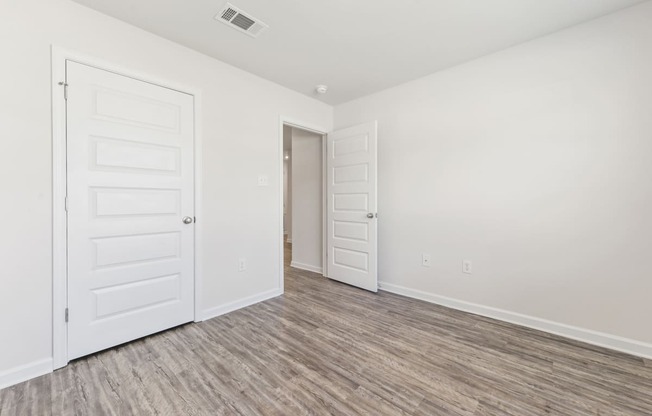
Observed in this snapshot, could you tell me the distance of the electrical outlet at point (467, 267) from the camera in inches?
107

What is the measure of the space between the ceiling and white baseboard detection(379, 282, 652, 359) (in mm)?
2408

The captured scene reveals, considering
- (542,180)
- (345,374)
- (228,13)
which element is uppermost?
(228,13)

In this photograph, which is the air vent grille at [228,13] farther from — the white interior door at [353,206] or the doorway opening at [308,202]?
the doorway opening at [308,202]

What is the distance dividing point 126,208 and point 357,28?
2.29 meters

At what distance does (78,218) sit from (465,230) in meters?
3.26

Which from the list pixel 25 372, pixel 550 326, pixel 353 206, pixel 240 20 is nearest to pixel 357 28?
pixel 240 20

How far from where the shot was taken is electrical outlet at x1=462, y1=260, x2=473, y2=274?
273 centimetres

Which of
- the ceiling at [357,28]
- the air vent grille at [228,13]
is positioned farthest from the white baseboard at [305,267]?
the air vent grille at [228,13]

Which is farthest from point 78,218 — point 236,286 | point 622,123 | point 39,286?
point 622,123

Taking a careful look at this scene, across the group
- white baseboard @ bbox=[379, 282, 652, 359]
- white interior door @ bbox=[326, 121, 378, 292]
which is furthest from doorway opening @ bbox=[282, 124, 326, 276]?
white baseboard @ bbox=[379, 282, 652, 359]

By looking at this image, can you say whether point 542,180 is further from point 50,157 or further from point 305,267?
point 50,157

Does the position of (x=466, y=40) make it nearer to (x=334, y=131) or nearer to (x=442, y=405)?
(x=334, y=131)

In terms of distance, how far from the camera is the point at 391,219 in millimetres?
3348

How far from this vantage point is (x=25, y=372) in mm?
1693
